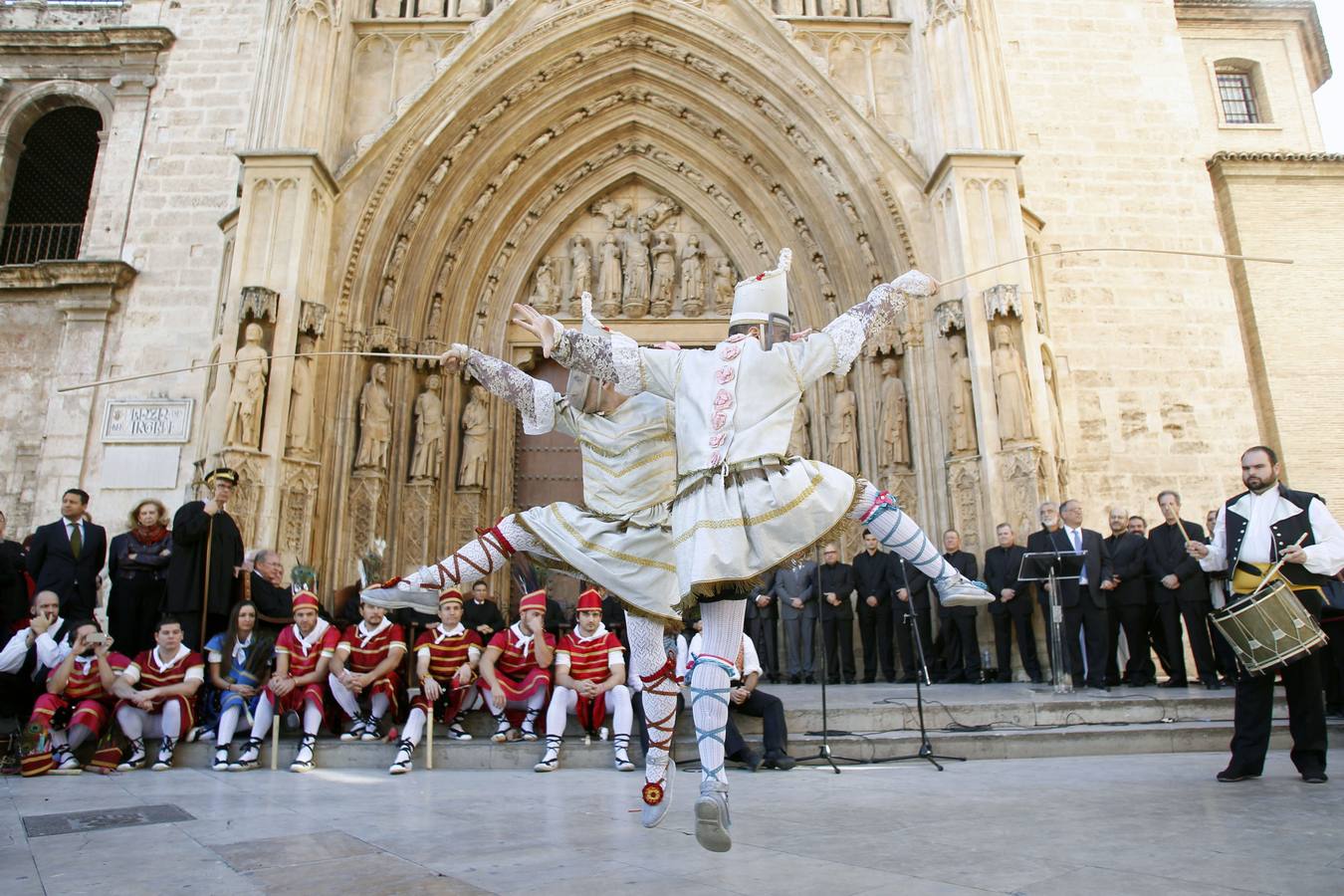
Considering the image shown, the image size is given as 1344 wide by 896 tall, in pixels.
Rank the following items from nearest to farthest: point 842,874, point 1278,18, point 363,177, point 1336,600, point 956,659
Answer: point 842,874
point 1336,600
point 956,659
point 363,177
point 1278,18

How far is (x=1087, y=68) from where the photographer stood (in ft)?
46.6

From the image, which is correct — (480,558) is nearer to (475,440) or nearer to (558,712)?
(558,712)

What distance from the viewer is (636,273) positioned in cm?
1331

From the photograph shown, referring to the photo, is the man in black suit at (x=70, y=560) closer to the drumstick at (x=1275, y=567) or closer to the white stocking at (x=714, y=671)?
the white stocking at (x=714, y=671)

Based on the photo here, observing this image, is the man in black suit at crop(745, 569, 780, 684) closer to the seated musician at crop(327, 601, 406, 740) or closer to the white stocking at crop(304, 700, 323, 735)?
the seated musician at crop(327, 601, 406, 740)

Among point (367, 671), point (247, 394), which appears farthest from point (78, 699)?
point (247, 394)

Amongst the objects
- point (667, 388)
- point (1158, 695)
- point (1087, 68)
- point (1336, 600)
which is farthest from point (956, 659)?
point (1087, 68)

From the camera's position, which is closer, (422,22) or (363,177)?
(363,177)

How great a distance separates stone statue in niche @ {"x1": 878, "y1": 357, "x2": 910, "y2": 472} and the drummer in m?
5.98

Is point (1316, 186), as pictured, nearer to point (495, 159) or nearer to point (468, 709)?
point (495, 159)

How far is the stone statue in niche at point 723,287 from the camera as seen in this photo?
13344 mm

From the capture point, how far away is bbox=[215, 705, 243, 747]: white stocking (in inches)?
235

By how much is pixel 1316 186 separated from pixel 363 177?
15741 mm

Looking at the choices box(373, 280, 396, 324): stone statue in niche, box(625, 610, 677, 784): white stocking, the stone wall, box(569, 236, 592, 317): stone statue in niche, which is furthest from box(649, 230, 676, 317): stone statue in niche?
box(625, 610, 677, 784): white stocking
